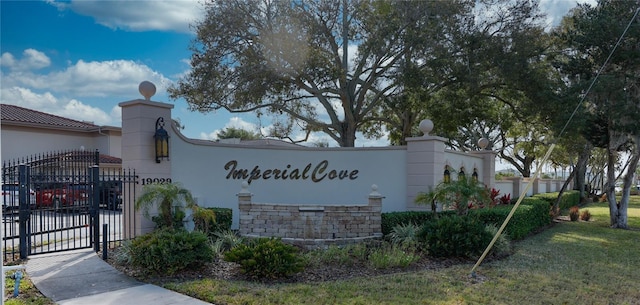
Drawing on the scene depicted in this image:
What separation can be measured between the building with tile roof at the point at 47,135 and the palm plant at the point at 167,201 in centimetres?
1468

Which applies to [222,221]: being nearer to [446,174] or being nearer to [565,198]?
[446,174]

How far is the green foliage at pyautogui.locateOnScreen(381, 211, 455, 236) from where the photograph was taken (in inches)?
419

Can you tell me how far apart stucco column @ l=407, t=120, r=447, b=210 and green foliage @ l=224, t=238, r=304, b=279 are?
18.4 ft

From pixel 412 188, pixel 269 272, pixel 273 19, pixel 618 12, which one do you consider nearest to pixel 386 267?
pixel 269 272

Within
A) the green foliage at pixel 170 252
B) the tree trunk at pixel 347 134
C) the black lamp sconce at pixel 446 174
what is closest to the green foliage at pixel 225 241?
the green foliage at pixel 170 252

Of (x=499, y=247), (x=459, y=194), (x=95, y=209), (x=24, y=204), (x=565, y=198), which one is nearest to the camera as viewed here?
(x=24, y=204)

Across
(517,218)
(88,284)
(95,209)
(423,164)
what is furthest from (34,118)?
(517,218)

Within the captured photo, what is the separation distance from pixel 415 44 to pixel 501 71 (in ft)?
9.69

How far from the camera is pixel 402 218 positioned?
35.6 feet

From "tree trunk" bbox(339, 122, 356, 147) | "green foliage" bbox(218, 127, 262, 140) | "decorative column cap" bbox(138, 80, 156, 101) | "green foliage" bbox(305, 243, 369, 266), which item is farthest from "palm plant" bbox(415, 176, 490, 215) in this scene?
"green foliage" bbox(218, 127, 262, 140)

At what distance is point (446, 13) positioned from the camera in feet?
50.2

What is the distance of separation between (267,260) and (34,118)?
2171 centimetres

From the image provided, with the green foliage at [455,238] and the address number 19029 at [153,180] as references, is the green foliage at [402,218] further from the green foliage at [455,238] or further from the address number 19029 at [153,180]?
the address number 19029 at [153,180]

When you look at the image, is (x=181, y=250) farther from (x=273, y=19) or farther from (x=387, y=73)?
(x=387, y=73)
